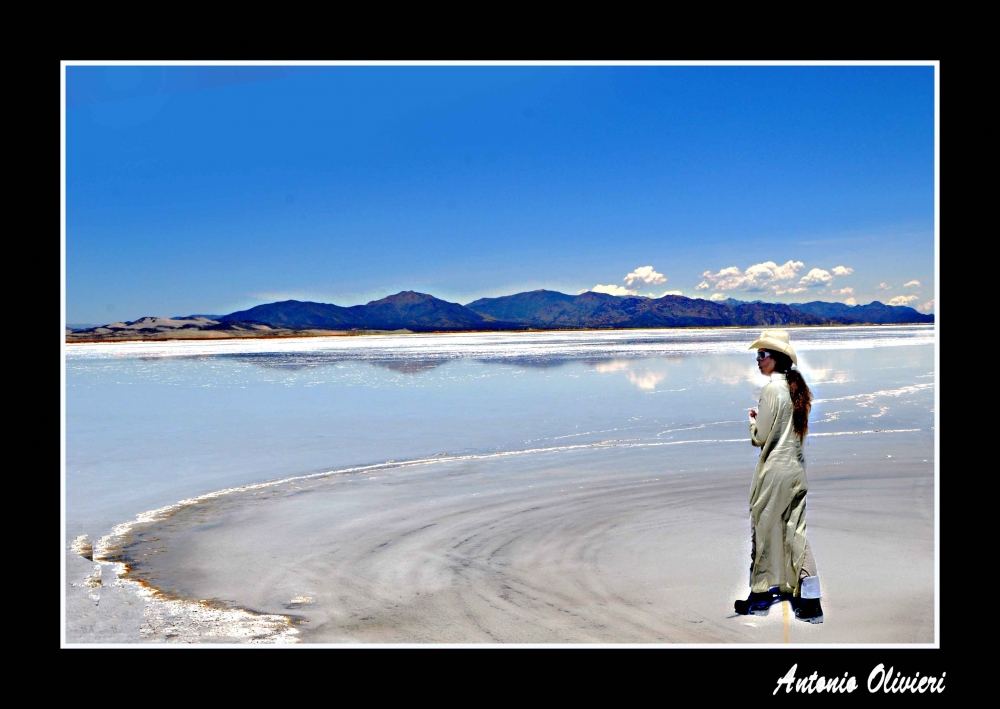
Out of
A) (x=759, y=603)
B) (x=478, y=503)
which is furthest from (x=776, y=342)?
(x=478, y=503)

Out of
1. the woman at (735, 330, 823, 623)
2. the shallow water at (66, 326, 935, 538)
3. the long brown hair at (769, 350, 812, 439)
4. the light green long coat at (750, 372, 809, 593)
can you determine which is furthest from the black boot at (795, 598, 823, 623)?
the shallow water at (66, 326, 935, 538)

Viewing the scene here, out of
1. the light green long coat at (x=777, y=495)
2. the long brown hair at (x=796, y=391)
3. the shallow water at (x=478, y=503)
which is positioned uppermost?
the long brown hair at (x=796, y=391)

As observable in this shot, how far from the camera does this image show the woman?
15.1 feet

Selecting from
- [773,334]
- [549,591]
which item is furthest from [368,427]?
[773,334]

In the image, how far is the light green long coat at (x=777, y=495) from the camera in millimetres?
4617

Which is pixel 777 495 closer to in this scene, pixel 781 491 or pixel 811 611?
pixel 781 491

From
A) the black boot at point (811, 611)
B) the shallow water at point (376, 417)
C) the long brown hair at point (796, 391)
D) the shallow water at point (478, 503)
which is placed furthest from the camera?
the shallow water at point (376, 417)

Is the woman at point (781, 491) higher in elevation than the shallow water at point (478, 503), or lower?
higher

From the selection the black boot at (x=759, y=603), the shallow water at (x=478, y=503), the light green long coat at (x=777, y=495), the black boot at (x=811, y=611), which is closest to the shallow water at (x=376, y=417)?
the shallow water at (x=478, y=503)

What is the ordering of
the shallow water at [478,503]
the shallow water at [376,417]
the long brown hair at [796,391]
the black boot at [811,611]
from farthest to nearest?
the shallow water at [376,417] → the shallow water at [478,503] → the black boot at [811,611] → the long brown hair at [796,391]

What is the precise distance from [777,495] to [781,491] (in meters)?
0.03

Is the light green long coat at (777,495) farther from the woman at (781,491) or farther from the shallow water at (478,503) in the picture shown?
the shallow water at (478,503)
